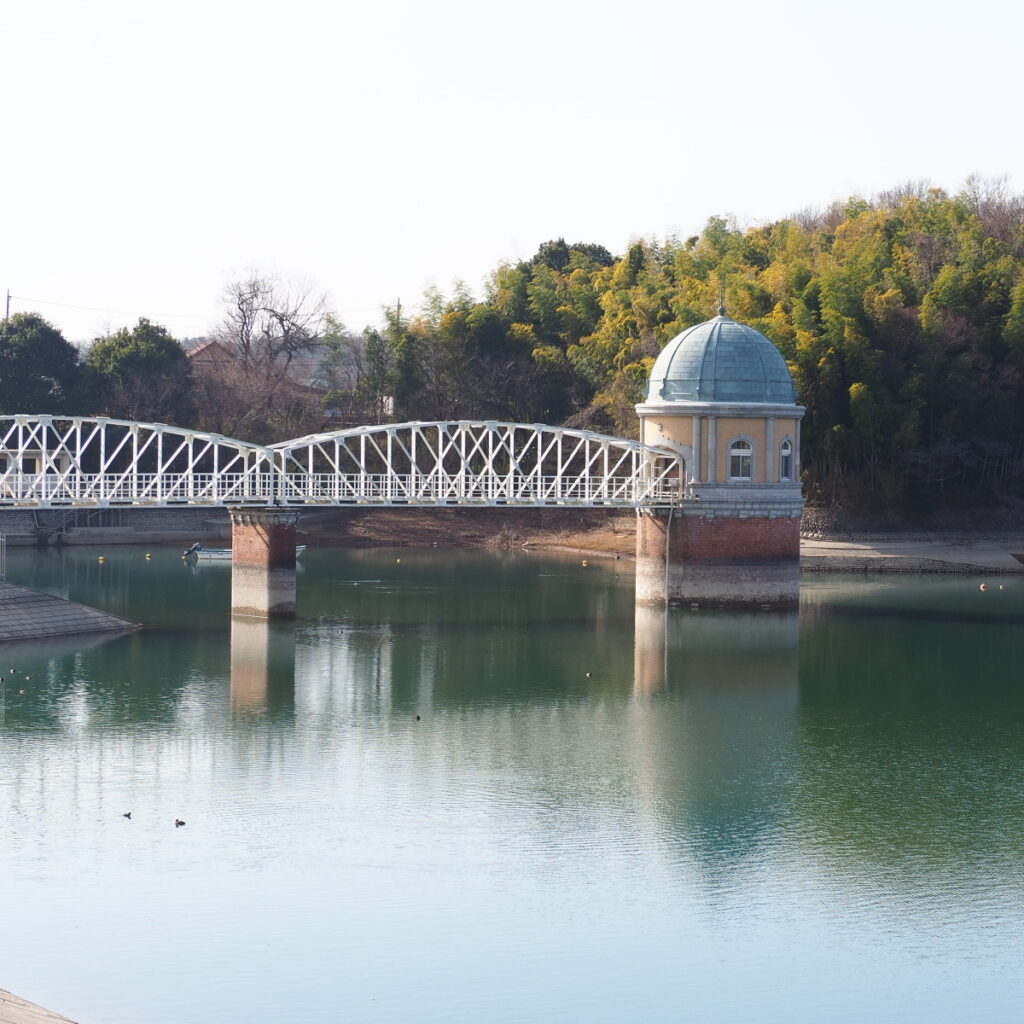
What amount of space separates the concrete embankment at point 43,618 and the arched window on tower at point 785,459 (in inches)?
909

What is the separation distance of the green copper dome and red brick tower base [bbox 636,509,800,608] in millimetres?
4546

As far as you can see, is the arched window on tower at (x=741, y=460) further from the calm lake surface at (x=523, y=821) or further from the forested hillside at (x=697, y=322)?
the forested hillside at (x=697, y=322)

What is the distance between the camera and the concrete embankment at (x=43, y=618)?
51.5m

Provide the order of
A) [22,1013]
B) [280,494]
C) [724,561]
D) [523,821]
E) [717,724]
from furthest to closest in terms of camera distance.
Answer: [724,561]
[280,494]
[717,724]
[523,821]
[22,1013]

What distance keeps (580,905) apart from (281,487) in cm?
3214

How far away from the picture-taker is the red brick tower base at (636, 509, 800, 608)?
200ft

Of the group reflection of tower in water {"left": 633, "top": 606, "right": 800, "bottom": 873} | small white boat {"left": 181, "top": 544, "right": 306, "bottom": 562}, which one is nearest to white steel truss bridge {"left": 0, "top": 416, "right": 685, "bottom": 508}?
reflection of tower in water {"left": 633, "top": 606, "right": 800, "bottom": 873}

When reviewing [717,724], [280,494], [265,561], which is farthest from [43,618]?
[717,724]

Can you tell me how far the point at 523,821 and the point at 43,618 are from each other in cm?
2499

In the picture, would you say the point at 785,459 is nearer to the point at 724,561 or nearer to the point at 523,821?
the point at 724,561

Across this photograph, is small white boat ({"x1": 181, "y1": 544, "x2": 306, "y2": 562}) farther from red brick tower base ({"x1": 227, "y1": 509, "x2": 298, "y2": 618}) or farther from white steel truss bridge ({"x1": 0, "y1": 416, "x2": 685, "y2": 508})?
red brick tower base ({"x1": 227, "y1": 509, "x2": 298, "y2": 618})

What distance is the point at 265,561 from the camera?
56.8 metres

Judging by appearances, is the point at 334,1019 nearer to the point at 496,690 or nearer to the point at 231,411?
the point at 496,690

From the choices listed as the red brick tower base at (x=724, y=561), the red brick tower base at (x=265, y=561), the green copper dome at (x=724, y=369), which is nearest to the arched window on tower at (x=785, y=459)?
the green copper dome at (x=724, y=369)
